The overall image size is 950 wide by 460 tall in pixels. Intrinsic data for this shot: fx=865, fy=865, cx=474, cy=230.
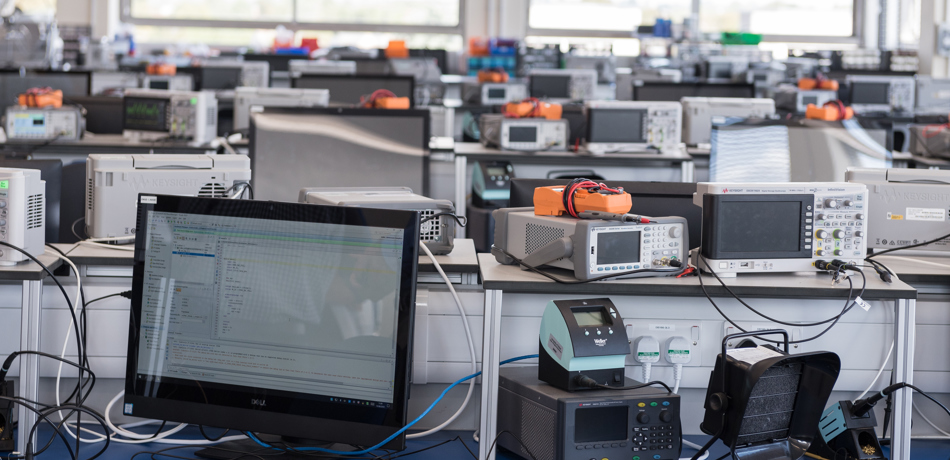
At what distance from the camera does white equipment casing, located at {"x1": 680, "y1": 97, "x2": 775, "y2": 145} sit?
5086mm

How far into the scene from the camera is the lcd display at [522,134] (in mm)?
4725

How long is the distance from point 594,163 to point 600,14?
8.27 metres

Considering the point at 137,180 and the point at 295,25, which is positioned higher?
the point at 295,25

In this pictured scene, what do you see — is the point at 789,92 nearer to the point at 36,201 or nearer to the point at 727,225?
the point at 727,225

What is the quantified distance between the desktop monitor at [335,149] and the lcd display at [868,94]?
19.0 feet

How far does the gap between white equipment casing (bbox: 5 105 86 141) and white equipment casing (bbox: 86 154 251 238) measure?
8.67 ft

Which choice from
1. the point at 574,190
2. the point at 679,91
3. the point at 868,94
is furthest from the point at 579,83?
the point at 574,190

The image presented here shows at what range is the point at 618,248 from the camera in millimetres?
1811

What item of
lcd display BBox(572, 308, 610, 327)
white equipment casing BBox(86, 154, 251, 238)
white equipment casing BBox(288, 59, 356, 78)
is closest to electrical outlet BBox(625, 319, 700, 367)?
lcd display BBox(572, 308, 610, 327)

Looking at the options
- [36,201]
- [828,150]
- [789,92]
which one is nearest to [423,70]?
[789,92]

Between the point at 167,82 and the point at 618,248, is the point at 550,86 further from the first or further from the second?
the point at 618,248

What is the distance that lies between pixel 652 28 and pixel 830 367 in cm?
1030

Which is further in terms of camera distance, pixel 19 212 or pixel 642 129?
pixel 642 129

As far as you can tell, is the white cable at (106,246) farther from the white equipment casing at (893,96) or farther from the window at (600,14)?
the window at (600,14)
